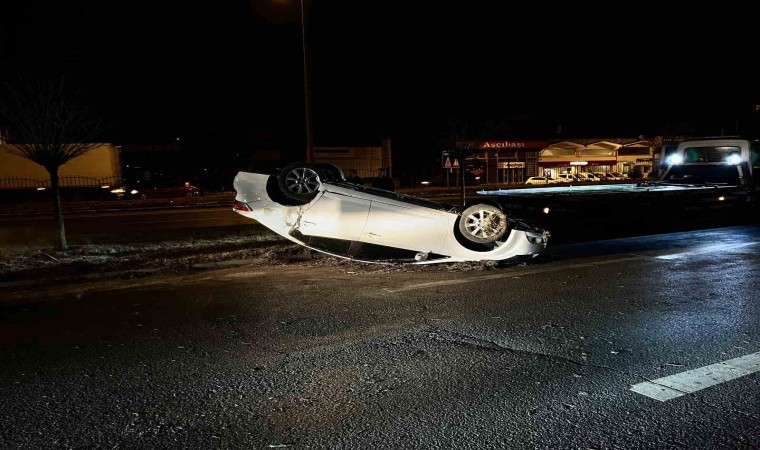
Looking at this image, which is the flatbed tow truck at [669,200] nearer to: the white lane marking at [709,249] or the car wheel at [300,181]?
the white lane marking at [709,249]

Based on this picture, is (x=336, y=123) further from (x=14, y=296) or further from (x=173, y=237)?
(x=14, y=296)

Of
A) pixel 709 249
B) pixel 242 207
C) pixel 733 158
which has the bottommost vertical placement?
pixel 709 249

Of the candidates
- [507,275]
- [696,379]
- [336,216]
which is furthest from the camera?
[336,216]

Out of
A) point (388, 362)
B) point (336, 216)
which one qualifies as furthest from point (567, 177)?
point (388, 362)

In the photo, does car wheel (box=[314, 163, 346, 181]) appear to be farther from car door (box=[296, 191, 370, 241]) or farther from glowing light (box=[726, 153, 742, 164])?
glowing light (box=[726, 153, 742, 164])

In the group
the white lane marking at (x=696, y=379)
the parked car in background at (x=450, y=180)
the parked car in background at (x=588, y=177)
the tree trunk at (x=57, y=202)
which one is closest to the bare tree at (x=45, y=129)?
the tree trunk at (x=57, y=202)

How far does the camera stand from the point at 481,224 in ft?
29.8

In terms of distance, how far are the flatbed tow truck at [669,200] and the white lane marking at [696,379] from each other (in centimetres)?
A: 729

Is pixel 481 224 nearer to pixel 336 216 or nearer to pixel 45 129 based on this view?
pixel 336 216

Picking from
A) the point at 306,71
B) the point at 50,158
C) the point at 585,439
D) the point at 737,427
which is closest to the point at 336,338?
the point at 585,439

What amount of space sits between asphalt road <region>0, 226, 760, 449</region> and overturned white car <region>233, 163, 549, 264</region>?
0.58m

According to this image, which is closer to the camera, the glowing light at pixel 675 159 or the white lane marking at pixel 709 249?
the white lane marking at pixel 709 249

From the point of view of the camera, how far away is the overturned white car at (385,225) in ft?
30.0

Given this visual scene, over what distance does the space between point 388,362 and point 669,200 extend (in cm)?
1214
